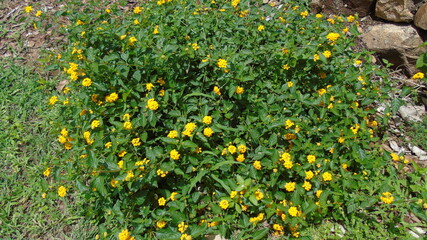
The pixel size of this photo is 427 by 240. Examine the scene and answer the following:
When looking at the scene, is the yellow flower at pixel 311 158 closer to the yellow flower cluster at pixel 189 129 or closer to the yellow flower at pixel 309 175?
the yellow flower at pixel 309 175

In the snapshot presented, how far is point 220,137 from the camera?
2566 millimetres

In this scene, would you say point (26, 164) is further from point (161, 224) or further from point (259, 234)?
point (259, 234)

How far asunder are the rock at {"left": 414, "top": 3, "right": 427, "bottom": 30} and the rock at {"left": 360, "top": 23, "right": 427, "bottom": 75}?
0.26 feet

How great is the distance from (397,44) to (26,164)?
13.8 ft

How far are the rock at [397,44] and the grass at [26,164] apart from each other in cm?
362

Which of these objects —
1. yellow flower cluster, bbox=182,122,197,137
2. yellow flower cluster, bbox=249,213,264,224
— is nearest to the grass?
yellow flower cluster, bbox=182,122,197,137

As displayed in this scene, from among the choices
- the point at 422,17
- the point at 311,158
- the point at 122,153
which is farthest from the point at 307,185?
the point at 422,17

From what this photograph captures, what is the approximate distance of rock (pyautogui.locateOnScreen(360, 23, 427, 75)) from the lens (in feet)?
10.9

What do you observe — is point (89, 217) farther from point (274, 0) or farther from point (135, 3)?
point (274, 0)

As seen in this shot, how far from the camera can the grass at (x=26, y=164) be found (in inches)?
106

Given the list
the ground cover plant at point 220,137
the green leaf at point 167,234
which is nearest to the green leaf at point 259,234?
the ground cover plant at point 220,137

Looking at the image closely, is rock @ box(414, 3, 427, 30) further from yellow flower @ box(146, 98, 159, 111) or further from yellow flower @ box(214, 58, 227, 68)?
yellow flower @ box(146, 98, 159, 111)

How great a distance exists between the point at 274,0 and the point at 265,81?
1.90 metres

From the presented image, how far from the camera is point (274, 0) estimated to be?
159 inches
